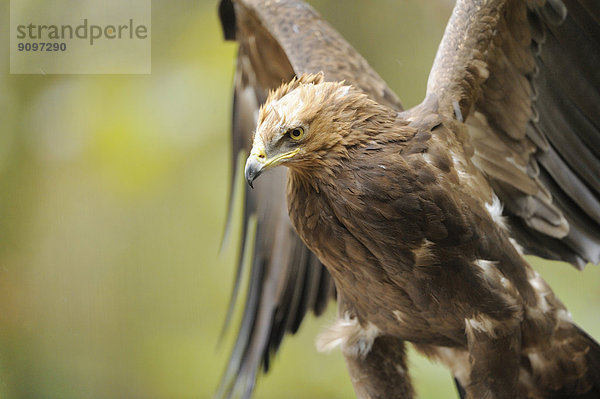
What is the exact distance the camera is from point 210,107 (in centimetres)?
387

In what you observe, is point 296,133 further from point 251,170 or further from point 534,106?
point 534,106

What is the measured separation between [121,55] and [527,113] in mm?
1883

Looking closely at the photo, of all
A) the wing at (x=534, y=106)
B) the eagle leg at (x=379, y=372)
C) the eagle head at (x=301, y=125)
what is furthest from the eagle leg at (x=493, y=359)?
the eagle head at (x=301, y=125)

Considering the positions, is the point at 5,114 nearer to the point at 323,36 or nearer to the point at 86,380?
the point at 86,380

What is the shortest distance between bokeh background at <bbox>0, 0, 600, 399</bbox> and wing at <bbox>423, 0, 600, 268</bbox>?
0.93m

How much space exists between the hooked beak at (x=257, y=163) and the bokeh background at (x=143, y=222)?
5.59 feet

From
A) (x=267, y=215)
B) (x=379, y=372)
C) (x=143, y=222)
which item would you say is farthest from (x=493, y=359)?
(x=143, y=222)

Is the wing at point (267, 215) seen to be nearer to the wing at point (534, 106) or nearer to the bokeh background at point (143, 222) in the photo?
the wing at point (534, 106)

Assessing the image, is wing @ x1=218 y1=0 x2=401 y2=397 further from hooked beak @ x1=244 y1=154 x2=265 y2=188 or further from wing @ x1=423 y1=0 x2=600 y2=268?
hooked beak @ x1=244 y1=154 x2=265 y2=188

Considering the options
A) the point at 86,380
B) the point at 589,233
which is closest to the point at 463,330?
the point at 589,233

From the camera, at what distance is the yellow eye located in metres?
1.72

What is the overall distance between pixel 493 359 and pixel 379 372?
1.51ft

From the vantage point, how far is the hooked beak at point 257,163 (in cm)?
166

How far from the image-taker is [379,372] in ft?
7.90
